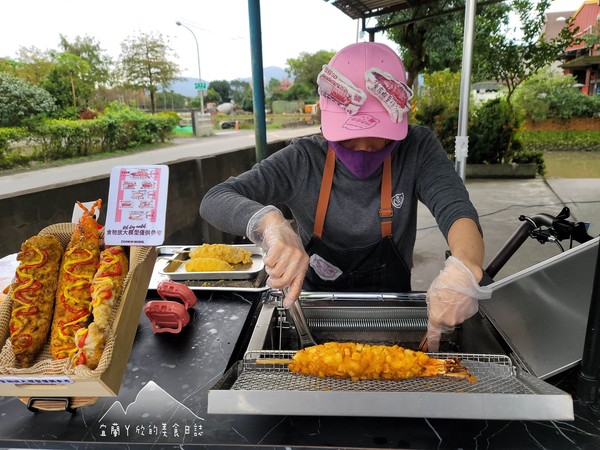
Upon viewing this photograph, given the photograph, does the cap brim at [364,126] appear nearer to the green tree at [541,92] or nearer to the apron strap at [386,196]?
the apron strap at [386,196]

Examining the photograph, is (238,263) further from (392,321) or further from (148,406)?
(148,406)

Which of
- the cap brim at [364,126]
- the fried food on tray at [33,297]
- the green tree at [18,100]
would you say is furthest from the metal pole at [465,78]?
the green tree at [18,100]

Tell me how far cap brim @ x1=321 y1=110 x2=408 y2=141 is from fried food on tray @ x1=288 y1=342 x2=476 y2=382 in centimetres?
78

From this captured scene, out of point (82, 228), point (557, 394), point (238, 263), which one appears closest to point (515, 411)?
point (557, 394)

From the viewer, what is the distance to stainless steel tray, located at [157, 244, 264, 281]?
79.1 inches

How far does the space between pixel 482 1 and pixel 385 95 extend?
17.6 ft

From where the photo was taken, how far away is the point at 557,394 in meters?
0.87

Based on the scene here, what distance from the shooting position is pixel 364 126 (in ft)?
4.84

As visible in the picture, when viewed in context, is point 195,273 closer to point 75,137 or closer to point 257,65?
point 257,65

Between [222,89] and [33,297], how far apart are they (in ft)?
174

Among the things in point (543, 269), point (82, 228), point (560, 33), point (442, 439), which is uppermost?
point (560, 33)

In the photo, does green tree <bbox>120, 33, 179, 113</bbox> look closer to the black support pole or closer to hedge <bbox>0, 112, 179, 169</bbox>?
hedge <bbox>0, 112, 179, 169</bbox>

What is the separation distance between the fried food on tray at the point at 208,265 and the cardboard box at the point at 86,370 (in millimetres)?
757

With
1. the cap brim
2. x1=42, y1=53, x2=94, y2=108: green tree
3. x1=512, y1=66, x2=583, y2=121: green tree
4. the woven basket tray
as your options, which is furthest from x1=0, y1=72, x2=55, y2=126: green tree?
x1=512, y1=66, x2=583, y2=121: green tree
